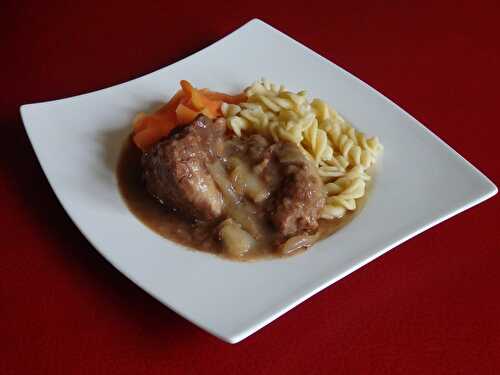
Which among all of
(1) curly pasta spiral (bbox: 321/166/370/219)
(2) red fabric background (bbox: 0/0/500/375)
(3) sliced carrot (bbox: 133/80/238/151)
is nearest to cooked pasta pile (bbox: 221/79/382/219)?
(1) curly pasta spiral (bbox: 321/166/370/219)

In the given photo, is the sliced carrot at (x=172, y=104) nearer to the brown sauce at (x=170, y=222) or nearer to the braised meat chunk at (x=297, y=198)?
the brown sauce at (x=170, y=222)

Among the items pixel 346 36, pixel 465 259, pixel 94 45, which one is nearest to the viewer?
pixel 465 259

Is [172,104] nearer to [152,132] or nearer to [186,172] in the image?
[152,132]

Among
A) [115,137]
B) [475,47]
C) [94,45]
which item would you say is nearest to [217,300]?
[115,137]

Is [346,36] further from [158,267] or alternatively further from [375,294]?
[158,267]

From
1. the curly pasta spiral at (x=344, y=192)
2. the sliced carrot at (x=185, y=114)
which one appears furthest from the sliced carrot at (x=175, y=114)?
the curly pasta spiral at (x=344, y=192)

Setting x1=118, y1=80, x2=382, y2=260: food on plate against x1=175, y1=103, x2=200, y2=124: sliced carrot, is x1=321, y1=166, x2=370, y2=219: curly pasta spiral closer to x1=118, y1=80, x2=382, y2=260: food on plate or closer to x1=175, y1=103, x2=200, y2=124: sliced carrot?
x1=118, y1=80, x2=382, y2=260: food on plate
